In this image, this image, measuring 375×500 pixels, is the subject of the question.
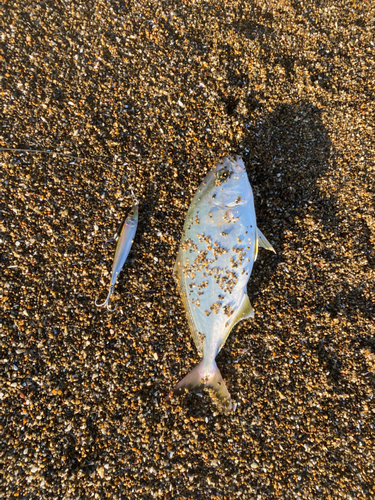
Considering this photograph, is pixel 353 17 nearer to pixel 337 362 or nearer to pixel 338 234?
pixel 338 234

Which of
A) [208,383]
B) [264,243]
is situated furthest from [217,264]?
[208,383]

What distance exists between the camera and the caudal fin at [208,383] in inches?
104

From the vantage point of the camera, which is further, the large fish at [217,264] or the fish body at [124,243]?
the fish body at [124,243]

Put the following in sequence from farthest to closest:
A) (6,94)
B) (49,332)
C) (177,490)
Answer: (6,94), (49,332), (177,490)

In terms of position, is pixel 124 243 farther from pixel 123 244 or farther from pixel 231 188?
pixel 231 188

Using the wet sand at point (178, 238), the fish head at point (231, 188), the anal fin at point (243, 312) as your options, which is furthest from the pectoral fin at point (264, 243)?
the anal fin at point (243, 312)

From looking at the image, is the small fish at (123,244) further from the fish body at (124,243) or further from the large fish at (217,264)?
the large fish at (217,264)

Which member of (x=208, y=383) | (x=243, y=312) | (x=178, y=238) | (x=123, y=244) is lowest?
(x=208, y=383)

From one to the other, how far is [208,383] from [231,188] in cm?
217

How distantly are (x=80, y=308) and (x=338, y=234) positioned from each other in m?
3.19

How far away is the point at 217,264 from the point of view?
2.57 meters

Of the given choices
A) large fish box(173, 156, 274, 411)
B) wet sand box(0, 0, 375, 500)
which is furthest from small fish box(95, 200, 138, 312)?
large fish box(173, 156, 274, 411)

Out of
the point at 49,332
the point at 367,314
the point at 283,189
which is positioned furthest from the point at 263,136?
the point at 49,332

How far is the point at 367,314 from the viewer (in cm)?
286
